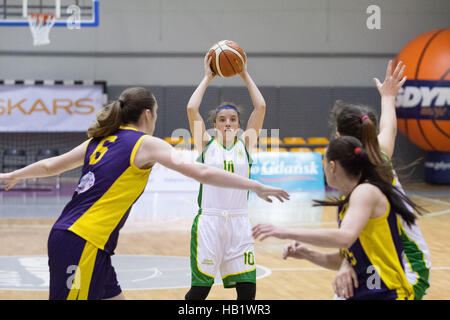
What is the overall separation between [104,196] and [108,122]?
375 mm

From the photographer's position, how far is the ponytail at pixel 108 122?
10.1 feet

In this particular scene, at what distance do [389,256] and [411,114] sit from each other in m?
12.4

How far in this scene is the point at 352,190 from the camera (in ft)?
8.67

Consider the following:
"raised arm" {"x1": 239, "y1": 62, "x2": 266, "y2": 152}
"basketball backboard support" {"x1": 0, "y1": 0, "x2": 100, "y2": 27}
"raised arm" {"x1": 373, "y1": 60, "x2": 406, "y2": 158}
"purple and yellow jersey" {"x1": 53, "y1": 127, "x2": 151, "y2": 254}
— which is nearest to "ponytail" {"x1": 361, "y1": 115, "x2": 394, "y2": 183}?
"raised arm" {"x1": 373, "y1": 60, "x2": 406, "y2": 158}

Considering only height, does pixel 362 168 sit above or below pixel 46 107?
above

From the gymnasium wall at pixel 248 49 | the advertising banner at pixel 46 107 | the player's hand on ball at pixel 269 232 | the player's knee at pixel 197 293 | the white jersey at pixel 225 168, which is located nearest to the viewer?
the player's hand on ball at pixel 269 232

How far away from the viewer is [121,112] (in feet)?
10.3

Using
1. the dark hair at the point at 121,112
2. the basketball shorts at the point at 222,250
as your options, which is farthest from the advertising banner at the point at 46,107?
the dark hair at the point at 121,112

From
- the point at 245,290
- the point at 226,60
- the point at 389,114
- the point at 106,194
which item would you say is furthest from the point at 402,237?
the point at 226,60

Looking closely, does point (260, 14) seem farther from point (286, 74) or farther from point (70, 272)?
point (70, 272)

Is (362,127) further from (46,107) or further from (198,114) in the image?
(46,107)

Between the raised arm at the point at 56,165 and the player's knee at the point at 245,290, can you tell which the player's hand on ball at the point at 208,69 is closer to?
the player's knee at the point at 245,290

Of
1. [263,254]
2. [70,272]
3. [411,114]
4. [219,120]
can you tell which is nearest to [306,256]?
[70,272]

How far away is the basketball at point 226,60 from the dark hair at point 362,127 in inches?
72.0
